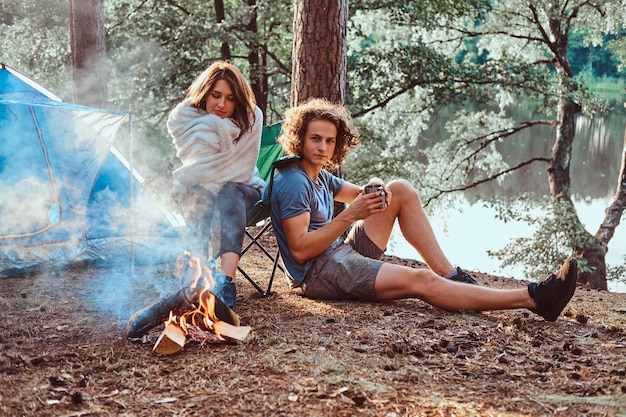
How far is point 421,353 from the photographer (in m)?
2.42

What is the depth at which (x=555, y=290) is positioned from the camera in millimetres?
2801

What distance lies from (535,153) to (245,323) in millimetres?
16187

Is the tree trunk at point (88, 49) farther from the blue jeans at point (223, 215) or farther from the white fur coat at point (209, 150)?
the blue jeans at point (223, 215)

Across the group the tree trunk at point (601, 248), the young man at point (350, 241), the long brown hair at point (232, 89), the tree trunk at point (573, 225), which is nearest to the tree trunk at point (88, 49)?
the long brown hair at point (232, 89)

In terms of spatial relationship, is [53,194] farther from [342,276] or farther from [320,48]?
[342,276]

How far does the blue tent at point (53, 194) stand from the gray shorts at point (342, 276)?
1586 millimetres

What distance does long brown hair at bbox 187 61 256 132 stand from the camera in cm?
332

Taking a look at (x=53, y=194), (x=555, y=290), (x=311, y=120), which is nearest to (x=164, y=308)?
(x=311, y=120)

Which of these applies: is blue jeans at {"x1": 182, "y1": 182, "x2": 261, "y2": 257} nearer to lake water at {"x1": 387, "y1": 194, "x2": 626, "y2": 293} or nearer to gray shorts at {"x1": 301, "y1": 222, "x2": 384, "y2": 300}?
gray shorts at {"x1": 301, "y1": 222, "x2": 384, "y2": 300}

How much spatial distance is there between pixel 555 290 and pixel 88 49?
16.9 ft

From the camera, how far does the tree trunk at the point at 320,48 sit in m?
4.43

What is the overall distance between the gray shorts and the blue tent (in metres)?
1.59

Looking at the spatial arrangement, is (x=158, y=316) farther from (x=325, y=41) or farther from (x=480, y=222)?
(x=480, y=222)

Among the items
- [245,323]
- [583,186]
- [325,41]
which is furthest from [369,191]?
[583,186]
